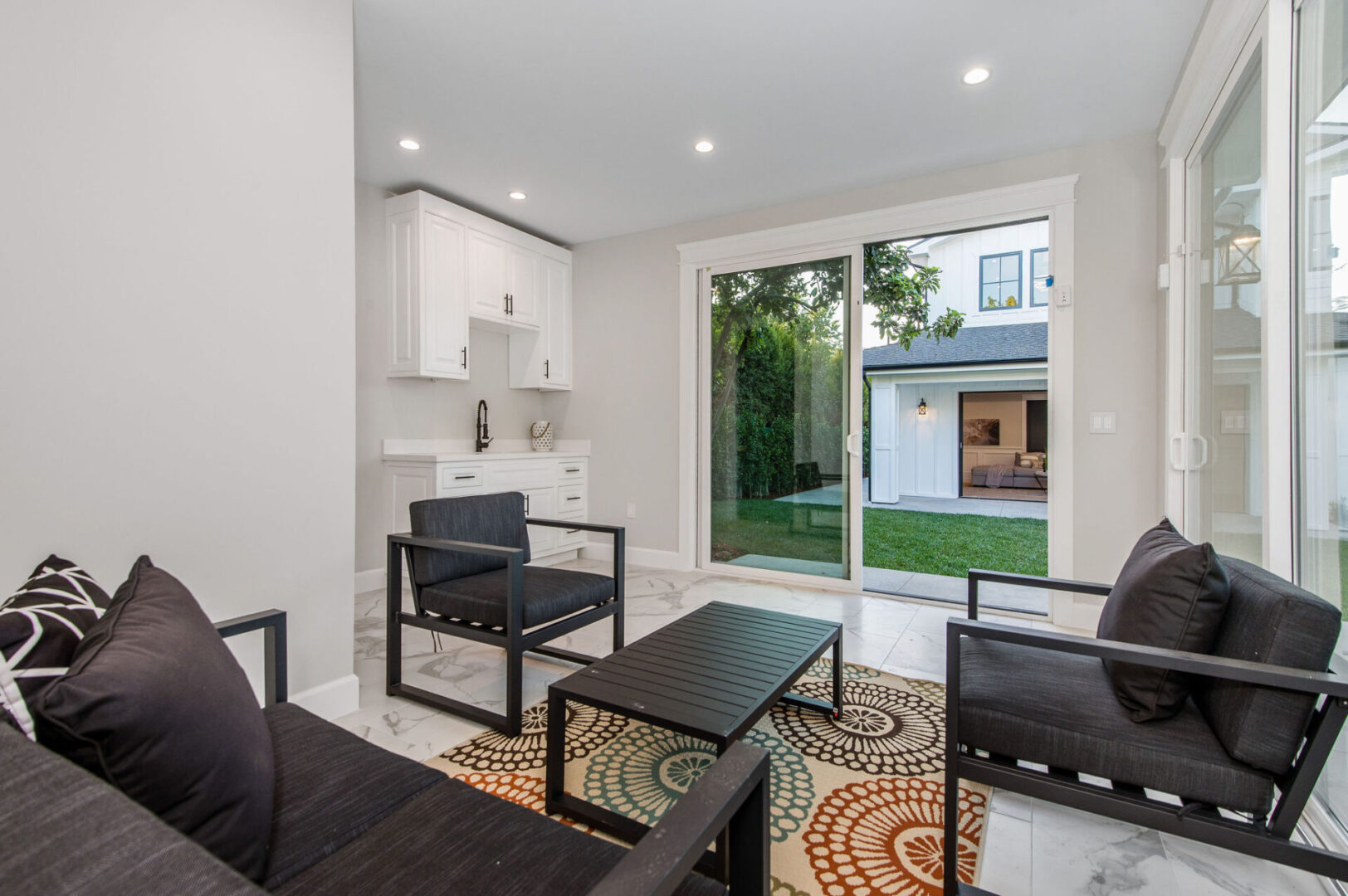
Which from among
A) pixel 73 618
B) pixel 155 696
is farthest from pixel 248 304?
pixel 155 696

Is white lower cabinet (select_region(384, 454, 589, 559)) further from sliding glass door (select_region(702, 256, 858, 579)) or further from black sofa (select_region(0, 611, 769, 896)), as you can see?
black sofa (select_region(0, 611, 769, 896))

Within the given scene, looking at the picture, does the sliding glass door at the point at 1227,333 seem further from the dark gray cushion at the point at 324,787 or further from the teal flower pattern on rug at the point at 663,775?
the dark gray cushion at the point at 324,787

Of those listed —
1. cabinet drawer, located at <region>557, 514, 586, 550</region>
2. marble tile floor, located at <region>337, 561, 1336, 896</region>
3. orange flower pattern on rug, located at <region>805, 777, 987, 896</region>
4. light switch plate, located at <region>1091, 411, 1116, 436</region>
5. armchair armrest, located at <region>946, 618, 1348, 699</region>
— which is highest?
light switch plate, located at <region>1091, 411, 1116, 436</region>

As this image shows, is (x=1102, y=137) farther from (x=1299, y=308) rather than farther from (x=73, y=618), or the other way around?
(x=73, y=618)

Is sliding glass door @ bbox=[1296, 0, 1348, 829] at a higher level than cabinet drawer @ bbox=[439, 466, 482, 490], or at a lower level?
higher

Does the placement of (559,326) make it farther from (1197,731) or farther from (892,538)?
(1197,731)

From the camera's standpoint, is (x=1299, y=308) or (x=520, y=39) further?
(x=520, y=39)

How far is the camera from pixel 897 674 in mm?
2666

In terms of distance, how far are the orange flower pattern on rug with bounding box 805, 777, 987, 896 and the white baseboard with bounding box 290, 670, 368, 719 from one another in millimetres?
1691

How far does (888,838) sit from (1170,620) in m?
0.88

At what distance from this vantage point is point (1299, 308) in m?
1.64

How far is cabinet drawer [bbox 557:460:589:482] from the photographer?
475 centimetres

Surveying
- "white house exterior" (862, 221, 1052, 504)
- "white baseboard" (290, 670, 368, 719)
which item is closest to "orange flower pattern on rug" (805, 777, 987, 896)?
"white baseboard" (290, 670, 368, 719)

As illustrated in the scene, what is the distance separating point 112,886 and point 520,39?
2928 millimetres
